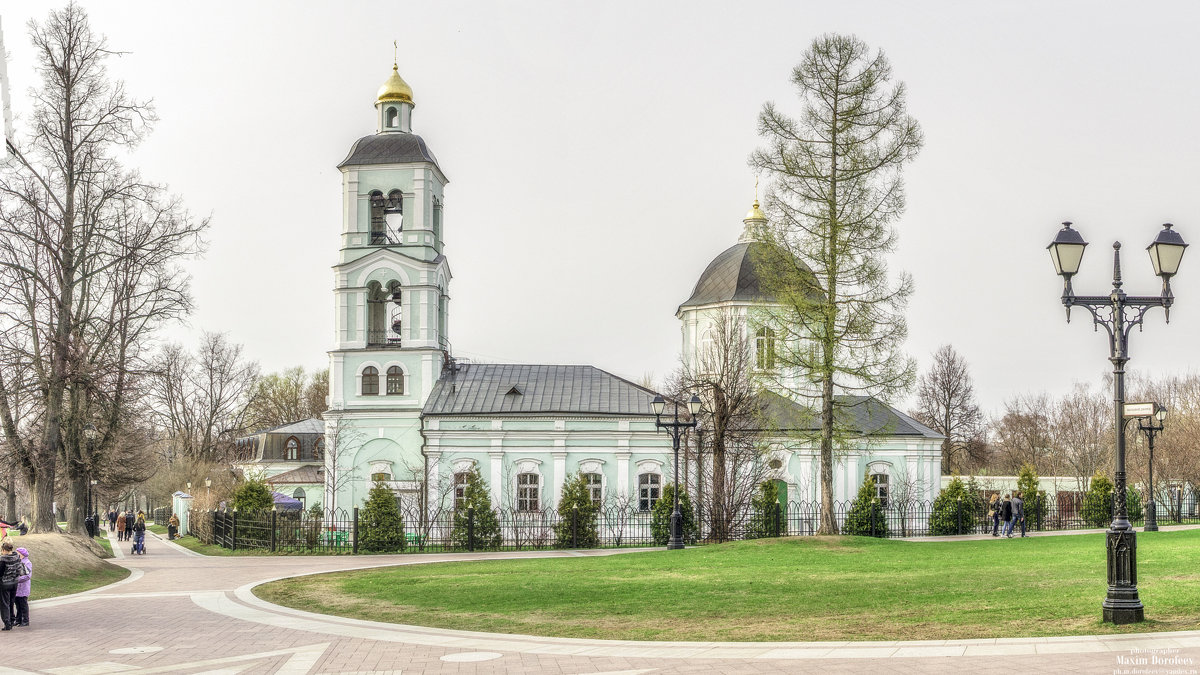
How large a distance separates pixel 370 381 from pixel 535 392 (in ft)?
21.7

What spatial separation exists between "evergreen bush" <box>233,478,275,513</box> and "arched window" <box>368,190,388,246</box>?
11599mm

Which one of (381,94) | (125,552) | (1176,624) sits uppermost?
(381,94)

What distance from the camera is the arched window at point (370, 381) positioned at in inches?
1786

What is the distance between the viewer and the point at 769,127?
30125mm

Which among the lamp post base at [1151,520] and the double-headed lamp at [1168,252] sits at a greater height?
the double-headed lamp at [1168,252]

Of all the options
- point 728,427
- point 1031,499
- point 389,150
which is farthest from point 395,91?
point 1031,499

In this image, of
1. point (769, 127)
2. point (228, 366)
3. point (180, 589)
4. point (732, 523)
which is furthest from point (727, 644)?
point (228, 366)

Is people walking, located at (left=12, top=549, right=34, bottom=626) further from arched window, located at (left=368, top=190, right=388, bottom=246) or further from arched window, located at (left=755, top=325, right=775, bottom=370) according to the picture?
arched window, located at (left=368, top=190, right=388, bottom=246)

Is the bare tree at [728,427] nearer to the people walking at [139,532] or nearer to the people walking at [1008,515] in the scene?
the people walking at [1008,515]

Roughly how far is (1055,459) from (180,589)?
70807 mm

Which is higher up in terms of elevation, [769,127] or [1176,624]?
[769,127]

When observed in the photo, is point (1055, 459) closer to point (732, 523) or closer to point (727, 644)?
point (732, 523)

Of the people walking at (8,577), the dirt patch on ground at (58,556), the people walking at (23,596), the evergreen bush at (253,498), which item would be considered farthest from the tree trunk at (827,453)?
the people walking at (8,577)

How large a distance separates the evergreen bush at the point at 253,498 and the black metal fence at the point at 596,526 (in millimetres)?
517
